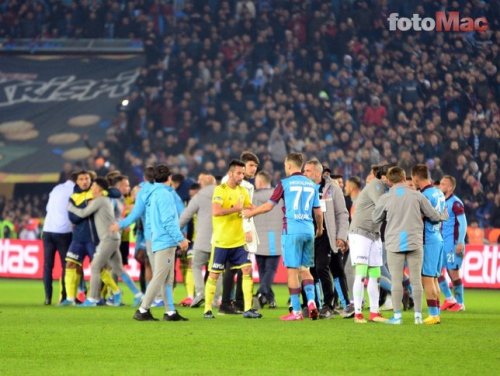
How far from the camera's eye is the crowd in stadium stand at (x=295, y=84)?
3400cm

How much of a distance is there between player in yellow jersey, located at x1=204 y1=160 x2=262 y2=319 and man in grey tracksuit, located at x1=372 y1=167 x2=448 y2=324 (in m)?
2.18

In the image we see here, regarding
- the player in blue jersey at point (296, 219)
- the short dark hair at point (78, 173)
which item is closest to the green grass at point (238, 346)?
the player in blue jersey at point (296, 219)

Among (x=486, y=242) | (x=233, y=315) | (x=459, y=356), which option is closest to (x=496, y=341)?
(x=459, y=356)

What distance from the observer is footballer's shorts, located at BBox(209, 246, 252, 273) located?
15.6 metres

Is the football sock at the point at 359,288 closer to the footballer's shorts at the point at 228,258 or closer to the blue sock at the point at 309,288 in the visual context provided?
the blue sock at the point at 309,288

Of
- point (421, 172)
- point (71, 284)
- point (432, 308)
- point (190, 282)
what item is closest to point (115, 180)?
point (71, 284)

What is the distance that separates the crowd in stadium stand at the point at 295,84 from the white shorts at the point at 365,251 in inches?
658

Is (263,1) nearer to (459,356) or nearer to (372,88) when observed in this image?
(372,88)

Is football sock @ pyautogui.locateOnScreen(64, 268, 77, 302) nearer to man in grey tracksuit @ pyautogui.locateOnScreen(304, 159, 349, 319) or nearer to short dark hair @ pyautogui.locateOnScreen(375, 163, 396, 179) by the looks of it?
man in grey tracksuit @ pyautogui.locateOnScreen(304, 159, 349, 319)

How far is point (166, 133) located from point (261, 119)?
10.8 feet

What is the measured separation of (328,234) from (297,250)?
1.33m

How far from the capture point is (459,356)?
10.6 meters

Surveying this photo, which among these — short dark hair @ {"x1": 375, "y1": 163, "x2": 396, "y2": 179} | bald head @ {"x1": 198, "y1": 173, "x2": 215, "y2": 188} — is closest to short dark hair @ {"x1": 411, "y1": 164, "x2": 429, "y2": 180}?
short dark hair @ {"x1": 375, "y1": 163, "x2": 396, "y2": 179}

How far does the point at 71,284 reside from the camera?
18703mm
